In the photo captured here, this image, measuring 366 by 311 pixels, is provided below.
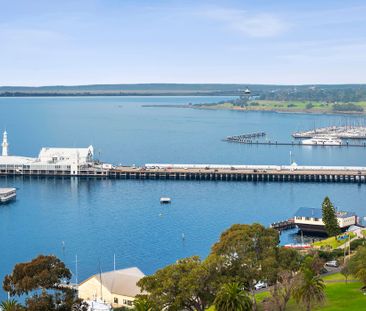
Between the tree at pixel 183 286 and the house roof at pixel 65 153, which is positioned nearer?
the tree at pixel 183 286

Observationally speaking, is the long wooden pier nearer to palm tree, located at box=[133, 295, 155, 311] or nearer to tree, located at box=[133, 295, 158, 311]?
tree, located at box=[133, 295, 158, 311]

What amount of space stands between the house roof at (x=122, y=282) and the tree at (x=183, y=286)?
9731 mm

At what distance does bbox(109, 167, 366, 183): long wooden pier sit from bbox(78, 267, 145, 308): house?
66.0 metres

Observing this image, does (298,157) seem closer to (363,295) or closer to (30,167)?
(30,167)

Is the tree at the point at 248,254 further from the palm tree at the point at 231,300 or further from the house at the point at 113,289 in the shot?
the house at the point at 113,289

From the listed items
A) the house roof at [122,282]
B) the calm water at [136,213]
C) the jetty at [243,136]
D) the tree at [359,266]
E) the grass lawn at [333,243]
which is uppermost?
the jetty at [243,136]

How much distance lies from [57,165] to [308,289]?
87.2m

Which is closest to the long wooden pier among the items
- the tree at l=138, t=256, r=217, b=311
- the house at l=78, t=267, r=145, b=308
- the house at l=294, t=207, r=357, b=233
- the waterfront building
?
the waterfront building

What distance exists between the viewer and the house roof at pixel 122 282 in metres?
48.8

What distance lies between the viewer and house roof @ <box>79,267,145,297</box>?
4881 centimetres

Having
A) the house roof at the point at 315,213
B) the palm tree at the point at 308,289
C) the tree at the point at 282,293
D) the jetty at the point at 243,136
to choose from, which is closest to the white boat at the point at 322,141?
the jetty at the point at 243,136

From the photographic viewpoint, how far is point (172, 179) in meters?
118

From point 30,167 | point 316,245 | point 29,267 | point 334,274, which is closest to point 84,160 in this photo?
point 30,167

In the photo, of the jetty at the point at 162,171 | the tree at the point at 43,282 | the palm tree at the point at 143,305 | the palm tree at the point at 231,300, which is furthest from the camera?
the jetty at the point at 162,171
